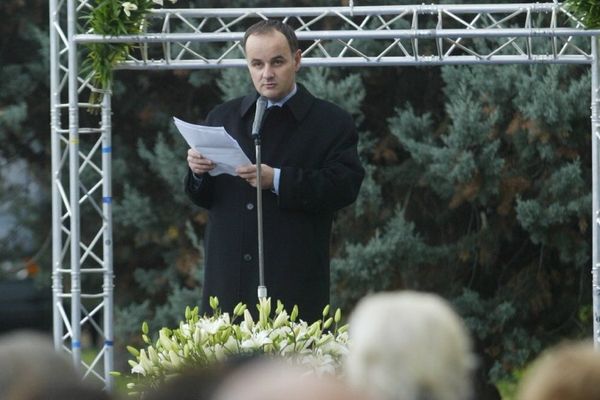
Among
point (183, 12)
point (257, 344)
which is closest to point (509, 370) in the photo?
point (183, 12)

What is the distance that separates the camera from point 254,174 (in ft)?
18.3

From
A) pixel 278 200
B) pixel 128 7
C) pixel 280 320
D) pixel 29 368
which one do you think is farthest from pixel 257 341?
pixel 128 7

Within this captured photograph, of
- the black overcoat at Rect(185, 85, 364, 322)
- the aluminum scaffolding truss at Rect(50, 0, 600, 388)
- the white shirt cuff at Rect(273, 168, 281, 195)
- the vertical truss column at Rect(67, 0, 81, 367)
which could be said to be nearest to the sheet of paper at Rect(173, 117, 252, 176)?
the white shirt cuff at Rect(273, 168, 281, 195)

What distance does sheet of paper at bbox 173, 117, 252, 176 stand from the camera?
550 cm

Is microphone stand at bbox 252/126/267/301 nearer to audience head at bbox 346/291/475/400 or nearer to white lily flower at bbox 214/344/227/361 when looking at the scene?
white lily flower at bbox 214/344/227/361

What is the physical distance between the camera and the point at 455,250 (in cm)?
1051

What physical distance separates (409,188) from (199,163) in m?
5.19

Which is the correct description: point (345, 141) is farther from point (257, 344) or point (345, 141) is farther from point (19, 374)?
point (19, 374)

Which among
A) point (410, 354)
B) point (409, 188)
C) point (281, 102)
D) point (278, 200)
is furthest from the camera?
point (409, 188)

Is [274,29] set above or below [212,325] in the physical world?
above

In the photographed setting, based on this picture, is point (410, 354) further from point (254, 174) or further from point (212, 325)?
point (254, 174)

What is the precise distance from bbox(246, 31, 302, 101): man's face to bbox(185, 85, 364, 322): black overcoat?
0.39 feet

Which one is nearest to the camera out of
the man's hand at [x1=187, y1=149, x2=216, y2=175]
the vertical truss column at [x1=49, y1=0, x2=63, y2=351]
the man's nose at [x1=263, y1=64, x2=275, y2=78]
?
the man's hand at [x1=187, y1=149, x2=216, y2=175]

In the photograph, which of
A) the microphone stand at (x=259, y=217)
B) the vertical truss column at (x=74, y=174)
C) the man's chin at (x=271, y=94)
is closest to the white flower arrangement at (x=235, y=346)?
the microphone stand at (x=259, y=217)
